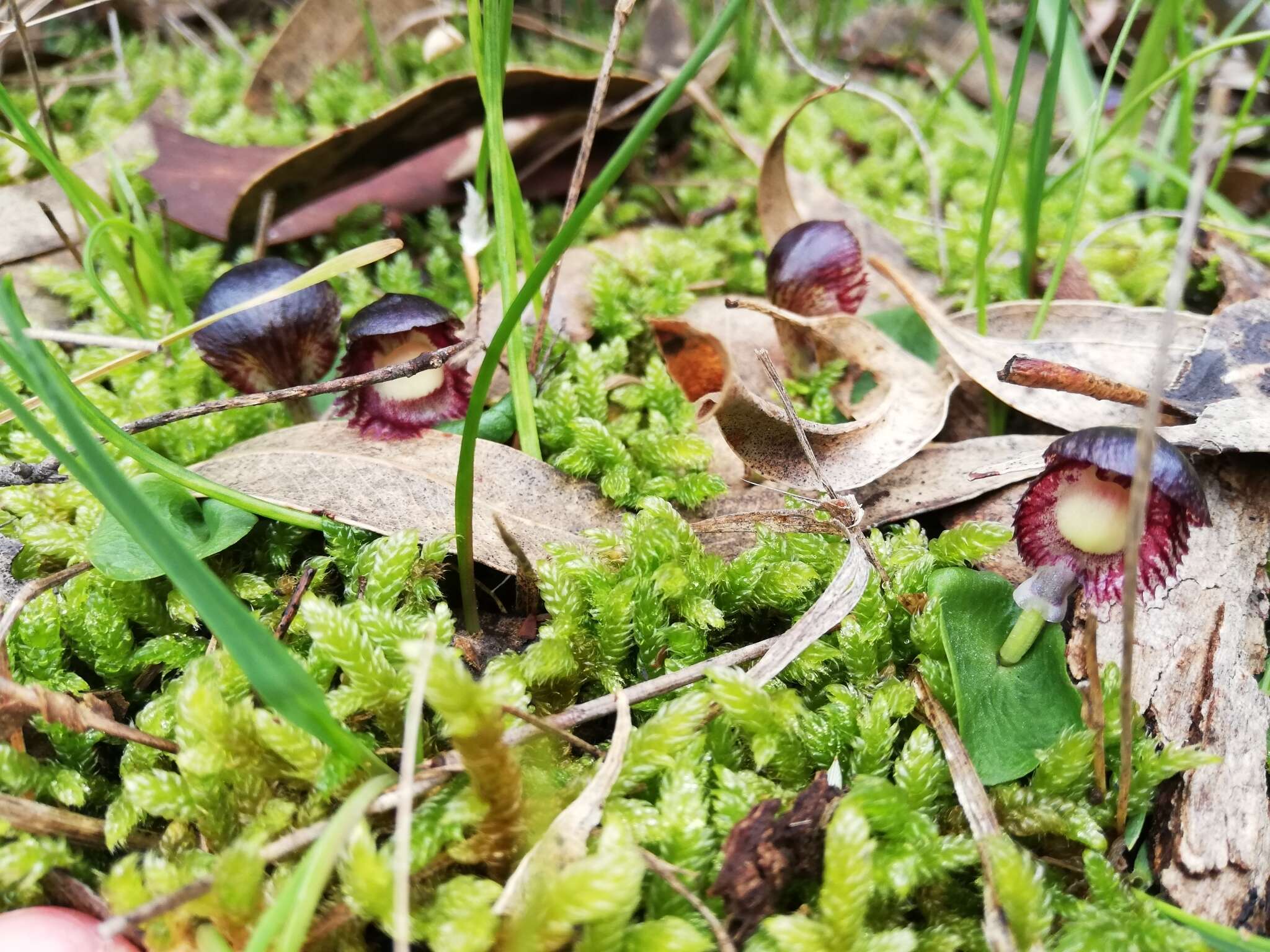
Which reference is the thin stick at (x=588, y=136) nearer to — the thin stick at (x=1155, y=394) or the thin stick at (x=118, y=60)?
the thin stick at (x=1155, y=394)

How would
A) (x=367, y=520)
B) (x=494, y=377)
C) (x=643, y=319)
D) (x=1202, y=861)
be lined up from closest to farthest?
1. (x=1202, y=861)
2. (x=367, y=520)
3. (x=494, y=377)
4. (x=643, y=319)

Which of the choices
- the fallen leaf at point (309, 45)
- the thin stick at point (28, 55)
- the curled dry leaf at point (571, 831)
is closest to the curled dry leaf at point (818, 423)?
the curled dry leaf at point (571, 831)

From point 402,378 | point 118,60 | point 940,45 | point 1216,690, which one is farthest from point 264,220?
point 940,45

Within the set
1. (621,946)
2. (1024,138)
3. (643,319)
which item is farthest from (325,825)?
(1024,138)

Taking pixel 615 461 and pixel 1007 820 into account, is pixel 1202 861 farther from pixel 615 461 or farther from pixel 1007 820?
pixel 615 461

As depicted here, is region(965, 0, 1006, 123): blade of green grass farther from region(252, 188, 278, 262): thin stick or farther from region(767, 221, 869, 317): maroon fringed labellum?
region(252, 188, 278, 262): thin stick

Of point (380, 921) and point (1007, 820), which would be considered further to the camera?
point (1007, 820)

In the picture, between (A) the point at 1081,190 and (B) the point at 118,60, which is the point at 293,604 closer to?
(A) the point at 1081,190
